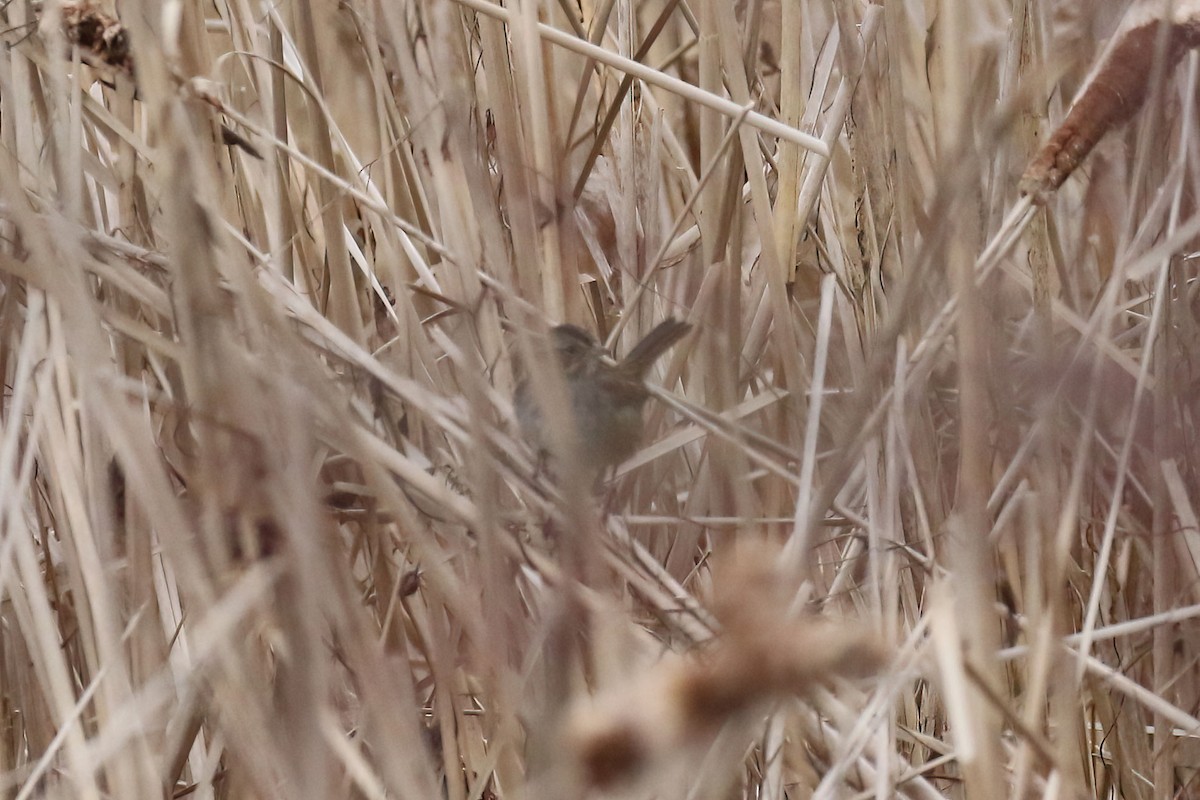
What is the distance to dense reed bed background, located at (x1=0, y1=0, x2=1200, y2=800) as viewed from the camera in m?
0.45

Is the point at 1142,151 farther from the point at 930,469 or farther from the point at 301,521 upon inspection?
the point at 301,521

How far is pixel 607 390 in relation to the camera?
133 cm

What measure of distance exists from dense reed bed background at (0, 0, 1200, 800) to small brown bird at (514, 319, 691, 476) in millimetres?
36

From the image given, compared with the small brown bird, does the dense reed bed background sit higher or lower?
higher

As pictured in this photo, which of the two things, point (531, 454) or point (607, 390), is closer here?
point (531, 454)

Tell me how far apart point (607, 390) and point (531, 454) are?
19cm

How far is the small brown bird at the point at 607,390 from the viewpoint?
122 cm

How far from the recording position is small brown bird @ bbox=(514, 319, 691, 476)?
1.22 metres

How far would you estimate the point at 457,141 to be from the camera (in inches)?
18.3

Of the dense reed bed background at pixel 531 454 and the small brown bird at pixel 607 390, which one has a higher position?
the dense reed bed background at pixel 531 454

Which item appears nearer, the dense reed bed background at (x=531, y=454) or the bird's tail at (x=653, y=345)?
the dense reed bed background at (x=531, y=454)

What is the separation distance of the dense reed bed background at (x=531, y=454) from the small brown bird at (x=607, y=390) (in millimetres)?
36

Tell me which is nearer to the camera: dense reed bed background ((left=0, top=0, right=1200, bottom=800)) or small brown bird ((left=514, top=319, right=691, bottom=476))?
dense reed bed background ((left=0, top=0, right=1200, bottom=800))

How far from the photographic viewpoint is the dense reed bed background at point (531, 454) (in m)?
0.45
